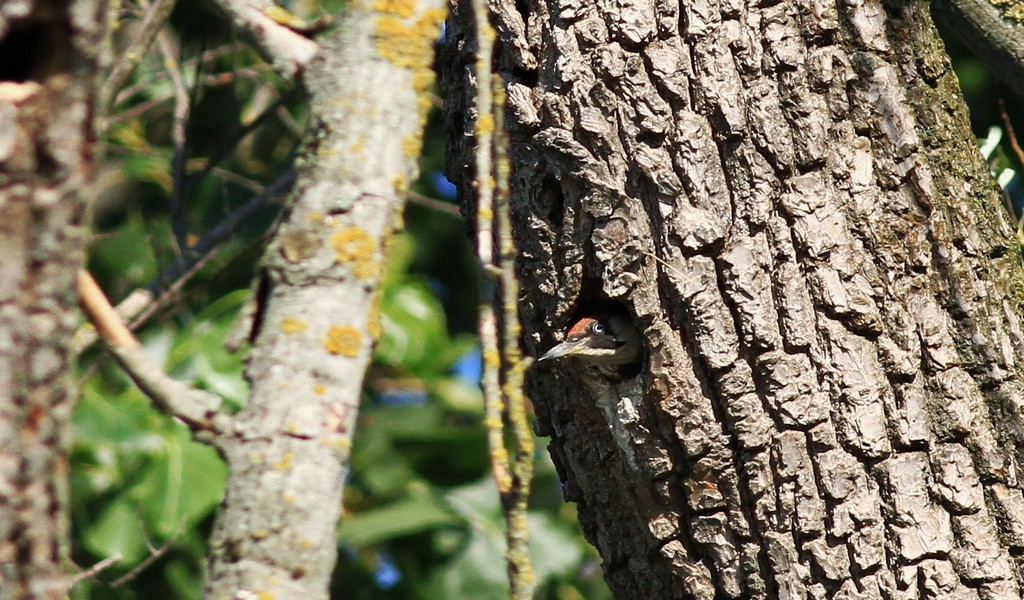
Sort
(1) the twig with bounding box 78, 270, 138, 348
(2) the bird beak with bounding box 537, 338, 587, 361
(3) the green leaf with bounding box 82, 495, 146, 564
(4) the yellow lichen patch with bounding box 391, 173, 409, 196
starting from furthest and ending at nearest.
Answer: (3) the green leaf with bounding box 82, 495, 146, 564 → (2) the bird beak with bounding box 537, 338, 587, 361 → (4) the yellow lichen patch with bounding box 391, 173, 409, 196 → (1) the twig with bounding box 78, 270, 138, 348

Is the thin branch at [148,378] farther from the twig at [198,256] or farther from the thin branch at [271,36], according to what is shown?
the twig at [198,256]

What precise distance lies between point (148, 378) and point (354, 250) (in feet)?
0.94

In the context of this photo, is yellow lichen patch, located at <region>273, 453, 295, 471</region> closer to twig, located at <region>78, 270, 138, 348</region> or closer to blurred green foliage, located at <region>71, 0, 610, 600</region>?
twig, located at <region>78, 270, 138, 348</region>

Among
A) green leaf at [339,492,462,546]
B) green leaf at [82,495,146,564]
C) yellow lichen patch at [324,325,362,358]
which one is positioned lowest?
green leaf at [82,495,146,564]

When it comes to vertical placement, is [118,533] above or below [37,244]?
below

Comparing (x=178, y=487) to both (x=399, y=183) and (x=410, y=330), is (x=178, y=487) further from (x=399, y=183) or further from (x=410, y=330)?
(x=399, y=183)

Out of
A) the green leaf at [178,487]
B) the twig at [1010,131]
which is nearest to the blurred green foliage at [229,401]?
the green leaf at [178,487]

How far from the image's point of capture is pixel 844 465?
2.05 meters

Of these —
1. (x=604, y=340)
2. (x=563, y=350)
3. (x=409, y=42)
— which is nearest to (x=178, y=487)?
(x=563, y=350)

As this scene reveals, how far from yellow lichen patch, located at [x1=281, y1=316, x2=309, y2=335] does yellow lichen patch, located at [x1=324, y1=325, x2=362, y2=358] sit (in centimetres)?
3

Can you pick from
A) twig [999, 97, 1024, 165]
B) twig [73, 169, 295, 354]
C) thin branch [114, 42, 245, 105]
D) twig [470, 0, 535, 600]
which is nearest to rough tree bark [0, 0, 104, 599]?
twig [470, 0, 535, 600]

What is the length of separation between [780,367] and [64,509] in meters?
1.37

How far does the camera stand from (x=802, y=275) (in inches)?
81.1

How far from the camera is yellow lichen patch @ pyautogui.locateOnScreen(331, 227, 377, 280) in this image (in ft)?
4.31
